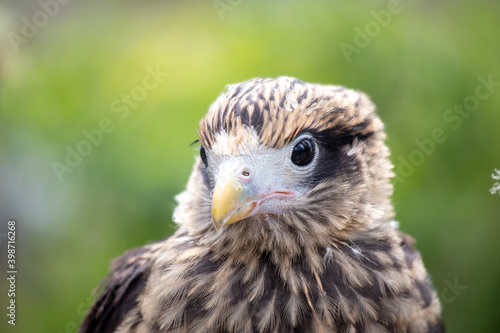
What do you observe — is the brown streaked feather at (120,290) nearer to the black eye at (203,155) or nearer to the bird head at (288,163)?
the bird head at (288,163)

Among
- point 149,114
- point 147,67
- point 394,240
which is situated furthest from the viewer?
point 147,67

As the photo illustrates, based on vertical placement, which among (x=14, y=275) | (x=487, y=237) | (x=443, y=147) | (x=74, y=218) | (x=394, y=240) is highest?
(x=443, y=147)

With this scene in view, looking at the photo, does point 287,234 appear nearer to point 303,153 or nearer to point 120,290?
point 303,153

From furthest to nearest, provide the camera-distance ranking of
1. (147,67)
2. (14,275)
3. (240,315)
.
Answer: (147,67), (14,275), (240,315)

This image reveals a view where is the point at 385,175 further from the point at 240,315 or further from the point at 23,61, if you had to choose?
the point at 23,61

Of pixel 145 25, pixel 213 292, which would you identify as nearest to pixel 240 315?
pixel 213 292

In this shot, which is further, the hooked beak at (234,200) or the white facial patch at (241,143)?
the white facial patch at (241,143)

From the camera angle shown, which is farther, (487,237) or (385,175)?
(487,237)

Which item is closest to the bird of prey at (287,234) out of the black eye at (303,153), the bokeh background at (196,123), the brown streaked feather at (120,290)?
the black eye at (303,153)
